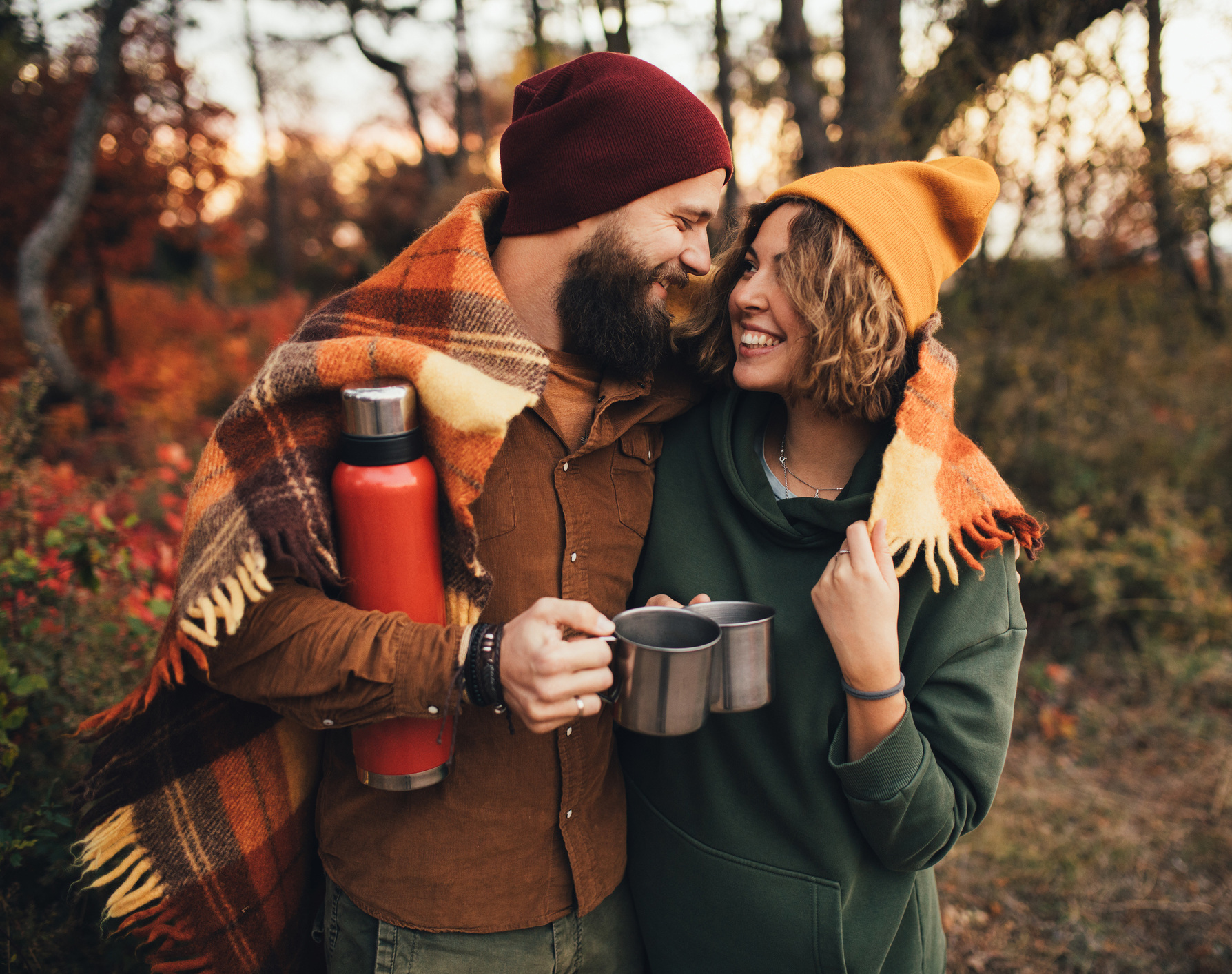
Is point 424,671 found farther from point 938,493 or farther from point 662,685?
point 938,493

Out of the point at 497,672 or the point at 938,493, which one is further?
the point at 938,493

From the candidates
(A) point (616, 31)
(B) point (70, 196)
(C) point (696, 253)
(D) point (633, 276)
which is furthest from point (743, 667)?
(B) point (70, 196)

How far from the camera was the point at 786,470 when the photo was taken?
1.95m

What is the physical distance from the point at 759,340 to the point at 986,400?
452 centimetres

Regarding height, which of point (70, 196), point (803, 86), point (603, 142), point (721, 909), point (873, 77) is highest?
point (70, 196)

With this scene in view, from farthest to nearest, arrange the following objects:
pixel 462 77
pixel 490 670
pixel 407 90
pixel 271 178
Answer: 1. pixel 271 178
2. pixel 407 90
3. pixel 462 77
4. pixel 490 670

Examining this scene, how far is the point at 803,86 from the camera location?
5.14 meters

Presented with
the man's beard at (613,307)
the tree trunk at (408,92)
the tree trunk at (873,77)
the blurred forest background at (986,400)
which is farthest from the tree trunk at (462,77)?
the man's beard at (613,307)

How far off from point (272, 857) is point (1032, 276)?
5.95m

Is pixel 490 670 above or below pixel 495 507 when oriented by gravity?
below

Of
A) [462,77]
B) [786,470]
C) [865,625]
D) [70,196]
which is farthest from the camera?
[462,77]

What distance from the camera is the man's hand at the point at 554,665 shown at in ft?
3.94

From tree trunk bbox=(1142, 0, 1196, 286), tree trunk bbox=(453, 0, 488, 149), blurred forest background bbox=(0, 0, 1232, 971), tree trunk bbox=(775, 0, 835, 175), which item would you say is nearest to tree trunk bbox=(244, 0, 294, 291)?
tree trunk bbox=(453, 0, 488, 149)

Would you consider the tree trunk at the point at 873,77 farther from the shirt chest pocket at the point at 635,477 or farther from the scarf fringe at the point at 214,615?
the scarf fringe at the point at 214,615
